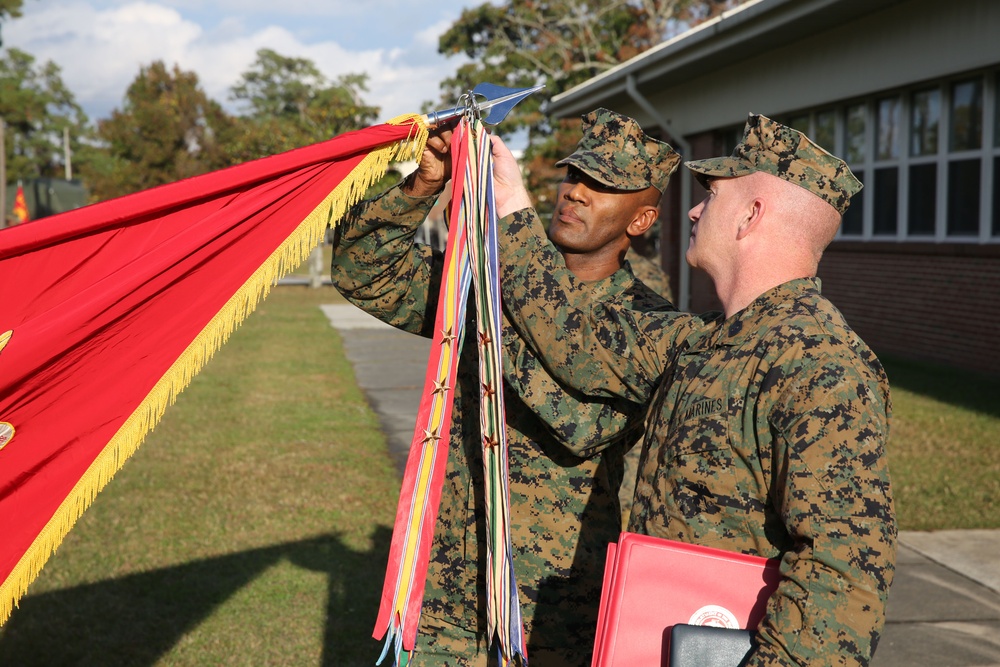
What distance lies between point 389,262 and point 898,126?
1175cm

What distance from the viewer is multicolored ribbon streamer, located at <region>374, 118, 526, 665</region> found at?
8.22ft

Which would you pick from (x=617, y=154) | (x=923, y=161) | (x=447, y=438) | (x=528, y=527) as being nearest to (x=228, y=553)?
(x=528, y=527)

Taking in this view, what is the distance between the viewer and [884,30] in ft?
41.3

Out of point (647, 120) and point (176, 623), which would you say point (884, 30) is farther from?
point (176, 623)

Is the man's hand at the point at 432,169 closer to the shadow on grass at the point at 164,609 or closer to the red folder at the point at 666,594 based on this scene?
the red folder at the point at 666,594

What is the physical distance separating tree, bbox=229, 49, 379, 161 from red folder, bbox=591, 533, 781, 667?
980 inches

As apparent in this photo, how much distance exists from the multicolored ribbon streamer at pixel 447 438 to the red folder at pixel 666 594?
62 centimetres

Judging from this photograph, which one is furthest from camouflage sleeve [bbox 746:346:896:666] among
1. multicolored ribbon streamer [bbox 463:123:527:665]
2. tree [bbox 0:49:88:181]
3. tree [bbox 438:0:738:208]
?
tree [bbox 0:49:88:181]

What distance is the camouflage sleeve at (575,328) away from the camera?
2.30 m

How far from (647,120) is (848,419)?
1879 cm

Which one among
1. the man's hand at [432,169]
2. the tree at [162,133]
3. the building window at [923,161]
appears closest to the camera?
the man's hand at [432,169]

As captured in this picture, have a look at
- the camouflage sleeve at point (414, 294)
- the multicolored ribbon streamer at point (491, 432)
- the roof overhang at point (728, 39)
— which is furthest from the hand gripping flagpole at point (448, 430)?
the roof overhang at point (728, 39)

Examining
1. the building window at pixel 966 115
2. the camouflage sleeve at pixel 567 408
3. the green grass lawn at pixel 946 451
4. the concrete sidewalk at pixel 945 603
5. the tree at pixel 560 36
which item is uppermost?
the tree at pixel 560 36

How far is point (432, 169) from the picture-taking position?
2.77 m
